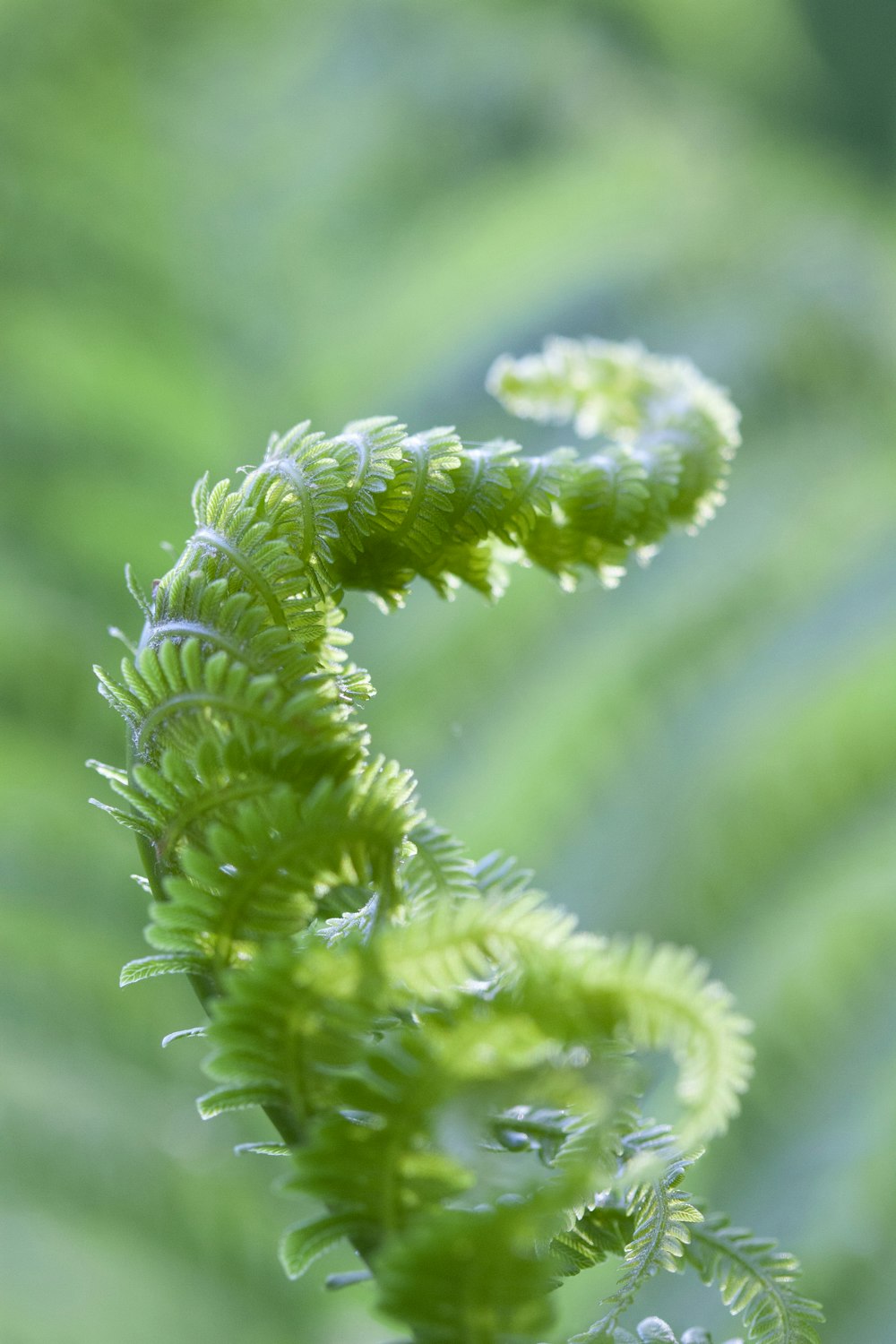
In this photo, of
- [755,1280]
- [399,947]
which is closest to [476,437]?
[755,1280]

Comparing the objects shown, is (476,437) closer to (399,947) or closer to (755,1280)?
(755,1280)

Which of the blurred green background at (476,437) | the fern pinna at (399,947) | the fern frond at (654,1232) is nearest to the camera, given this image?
the fern pinna at (399,947)

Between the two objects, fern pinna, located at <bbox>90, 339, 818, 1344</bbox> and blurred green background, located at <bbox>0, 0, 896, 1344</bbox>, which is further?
blurred green background, located at <bbox>0, 0, 896, 1344</bbox>

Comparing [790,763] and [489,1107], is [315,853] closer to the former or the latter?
[489,1107]

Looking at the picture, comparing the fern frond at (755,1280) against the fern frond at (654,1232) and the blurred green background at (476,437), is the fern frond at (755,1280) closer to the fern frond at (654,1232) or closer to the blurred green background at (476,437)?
the fern frond at (654,1232)

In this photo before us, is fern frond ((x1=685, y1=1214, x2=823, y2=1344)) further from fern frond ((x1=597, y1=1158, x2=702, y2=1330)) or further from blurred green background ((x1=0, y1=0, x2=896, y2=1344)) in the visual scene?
blurred green background ((x1=0, y1=0, x2=896, y2=1344))

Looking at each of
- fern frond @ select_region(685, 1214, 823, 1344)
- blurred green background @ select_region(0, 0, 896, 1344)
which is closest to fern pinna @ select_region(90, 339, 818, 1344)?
fern frond @ select_region(685, 1214, 823, 1344)

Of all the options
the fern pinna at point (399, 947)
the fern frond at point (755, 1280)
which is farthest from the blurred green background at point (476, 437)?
the fern pinna at point (399, 947)

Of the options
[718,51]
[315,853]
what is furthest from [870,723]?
[718,51]
